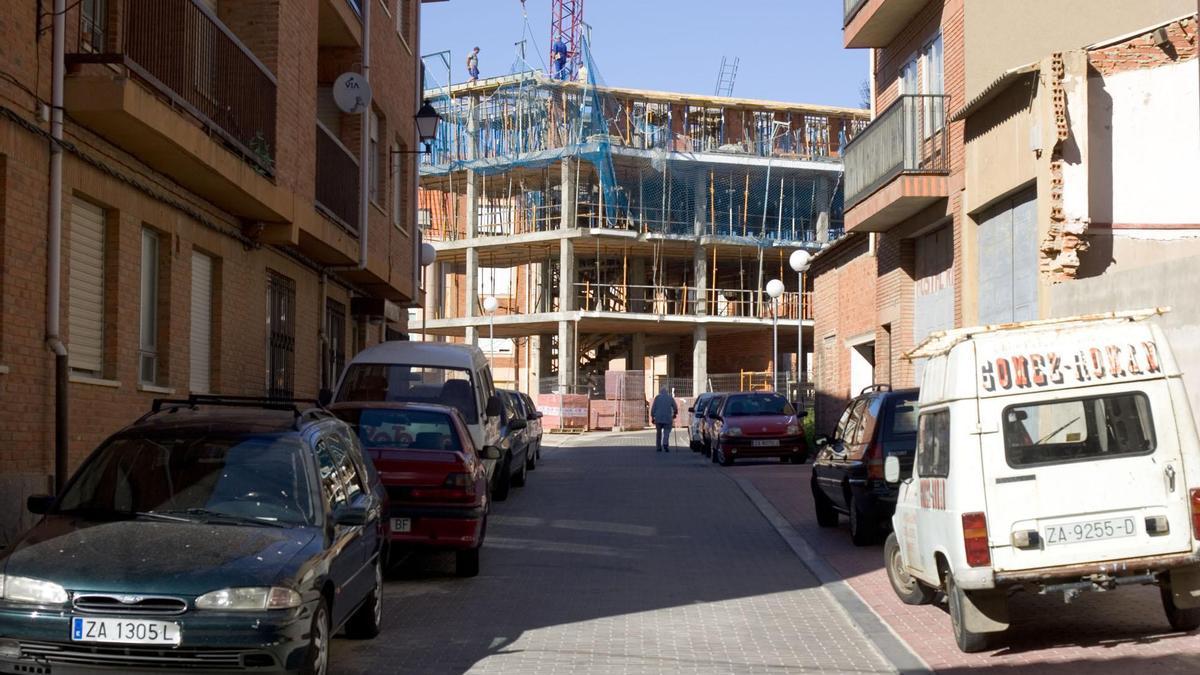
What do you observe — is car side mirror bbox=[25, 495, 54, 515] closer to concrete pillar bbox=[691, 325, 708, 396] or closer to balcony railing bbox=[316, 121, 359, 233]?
balcony railing bbox=[316, 121, 359, 233]

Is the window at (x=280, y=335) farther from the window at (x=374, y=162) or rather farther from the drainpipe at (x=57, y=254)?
the drainpipe at (x=57, y=254)

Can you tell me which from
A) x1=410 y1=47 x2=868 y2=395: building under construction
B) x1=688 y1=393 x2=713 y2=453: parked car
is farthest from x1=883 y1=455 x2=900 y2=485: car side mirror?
x1=410 y1=47 x2=868 y2=395: building under construction

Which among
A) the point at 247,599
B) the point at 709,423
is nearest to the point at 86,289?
the point at 247,599

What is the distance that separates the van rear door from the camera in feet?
27.9

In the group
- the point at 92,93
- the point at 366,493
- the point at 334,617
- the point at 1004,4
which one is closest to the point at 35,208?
the point at 92,93

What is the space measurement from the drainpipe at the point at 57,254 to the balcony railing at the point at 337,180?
8128mm

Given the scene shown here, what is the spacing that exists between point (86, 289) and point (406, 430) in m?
3.11

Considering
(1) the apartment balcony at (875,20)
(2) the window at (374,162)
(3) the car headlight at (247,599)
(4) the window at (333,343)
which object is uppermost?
(1) the apartment balcony at (875,20)

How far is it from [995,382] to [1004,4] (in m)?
13.2

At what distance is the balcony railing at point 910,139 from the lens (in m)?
22.8

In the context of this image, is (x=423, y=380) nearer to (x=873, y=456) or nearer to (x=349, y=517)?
(x=873, y=456)

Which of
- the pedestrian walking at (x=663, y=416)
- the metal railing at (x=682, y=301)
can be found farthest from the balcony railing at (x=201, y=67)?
the metal railing at (x=682, y=301)

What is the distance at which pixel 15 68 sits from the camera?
10641 mm

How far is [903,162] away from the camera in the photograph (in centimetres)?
2311
